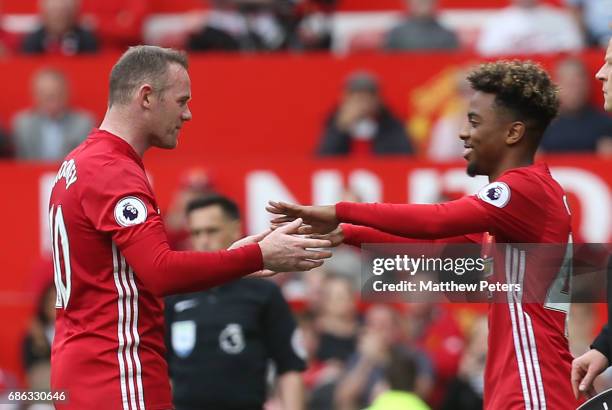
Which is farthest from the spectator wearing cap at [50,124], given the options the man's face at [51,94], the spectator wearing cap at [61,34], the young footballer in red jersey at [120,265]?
the young footballer in red jersey at [120,265]

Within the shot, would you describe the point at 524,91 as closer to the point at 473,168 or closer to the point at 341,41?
the point at 473,168

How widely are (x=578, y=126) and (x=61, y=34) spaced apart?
4549 millimetres

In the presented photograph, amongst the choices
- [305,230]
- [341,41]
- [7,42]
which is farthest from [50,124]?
[305,230]

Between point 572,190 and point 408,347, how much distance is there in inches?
70.0

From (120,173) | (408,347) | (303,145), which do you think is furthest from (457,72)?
(120,173)

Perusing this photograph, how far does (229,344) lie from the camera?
669 centimetres

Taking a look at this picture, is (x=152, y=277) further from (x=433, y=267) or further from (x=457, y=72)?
(x=457, y=72)

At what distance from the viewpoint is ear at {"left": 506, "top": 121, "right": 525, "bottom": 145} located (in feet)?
17.1

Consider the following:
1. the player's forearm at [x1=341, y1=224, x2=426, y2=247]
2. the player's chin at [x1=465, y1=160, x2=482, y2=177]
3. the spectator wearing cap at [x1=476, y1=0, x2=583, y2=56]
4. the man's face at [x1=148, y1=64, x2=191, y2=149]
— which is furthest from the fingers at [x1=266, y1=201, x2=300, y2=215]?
the spectator wearing cap at [x1=476, y1=0, x2=583, y2=56]

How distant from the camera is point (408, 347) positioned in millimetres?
8961

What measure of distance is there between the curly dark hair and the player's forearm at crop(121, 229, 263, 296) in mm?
1165

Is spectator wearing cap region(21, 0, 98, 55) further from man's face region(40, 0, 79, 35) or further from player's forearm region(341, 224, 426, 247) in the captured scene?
player's forearm region(341, 224, 426, 247)

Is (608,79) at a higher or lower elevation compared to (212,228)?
higher

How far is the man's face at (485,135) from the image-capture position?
17.1ft
